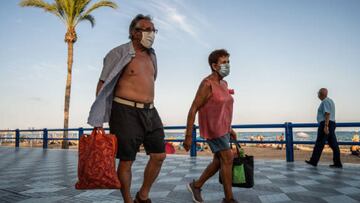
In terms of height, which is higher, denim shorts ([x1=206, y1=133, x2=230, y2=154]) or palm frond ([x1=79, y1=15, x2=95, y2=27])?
palm frond ([x1=79, y1=15, x2=95, y2=27])

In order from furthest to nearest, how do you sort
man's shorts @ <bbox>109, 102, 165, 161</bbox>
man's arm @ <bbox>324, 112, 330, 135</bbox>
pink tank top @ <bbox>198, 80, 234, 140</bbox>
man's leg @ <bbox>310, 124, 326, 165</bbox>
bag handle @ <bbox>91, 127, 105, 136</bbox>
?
man's leg @ <bbox>310, 124, 326, 165</bbox> < man's arm @ <bbox>324, 112, 330, 135</bbox> < pink tank top @ <bbox>198, 80, 234, 140</bbox> < man's shorts @ <bbox>109, 102, 165, 161</bbox> < bag handle @ <bbox>91, 127, 105, 136</bbox>

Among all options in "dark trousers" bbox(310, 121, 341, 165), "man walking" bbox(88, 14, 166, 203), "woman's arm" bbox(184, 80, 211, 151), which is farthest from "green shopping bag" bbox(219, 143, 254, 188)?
"dark trousers" bbox(310, 121, 341, 165)

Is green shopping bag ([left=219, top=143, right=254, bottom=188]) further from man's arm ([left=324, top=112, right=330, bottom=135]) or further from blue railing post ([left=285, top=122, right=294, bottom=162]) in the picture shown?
blue railing post ([left=285, top=122, right=294, bottom=162])

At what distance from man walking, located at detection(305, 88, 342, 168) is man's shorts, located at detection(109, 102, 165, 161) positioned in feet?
15.3

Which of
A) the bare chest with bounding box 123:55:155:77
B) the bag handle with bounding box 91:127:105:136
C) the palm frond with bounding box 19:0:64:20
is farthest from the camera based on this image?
the palm frond with bounding box 19:0:64:20

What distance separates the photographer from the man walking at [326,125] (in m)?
6.06

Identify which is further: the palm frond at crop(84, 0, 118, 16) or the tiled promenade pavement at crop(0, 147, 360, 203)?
the palm frond at crop(84, 0, 118, 16)

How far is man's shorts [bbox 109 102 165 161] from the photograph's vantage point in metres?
2.39

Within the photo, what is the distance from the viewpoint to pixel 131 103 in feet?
8.16

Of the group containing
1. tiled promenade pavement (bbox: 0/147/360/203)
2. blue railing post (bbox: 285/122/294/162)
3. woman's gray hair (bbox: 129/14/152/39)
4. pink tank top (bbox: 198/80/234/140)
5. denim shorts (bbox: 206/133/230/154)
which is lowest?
tiled promenade pavement (bbox: 0/147/360/203)

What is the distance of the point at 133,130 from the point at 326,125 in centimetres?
491

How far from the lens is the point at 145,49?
2.74 metres

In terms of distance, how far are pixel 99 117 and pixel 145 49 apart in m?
0.77

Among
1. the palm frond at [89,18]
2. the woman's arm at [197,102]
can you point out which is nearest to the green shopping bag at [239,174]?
the woman's arm at [197,102]
